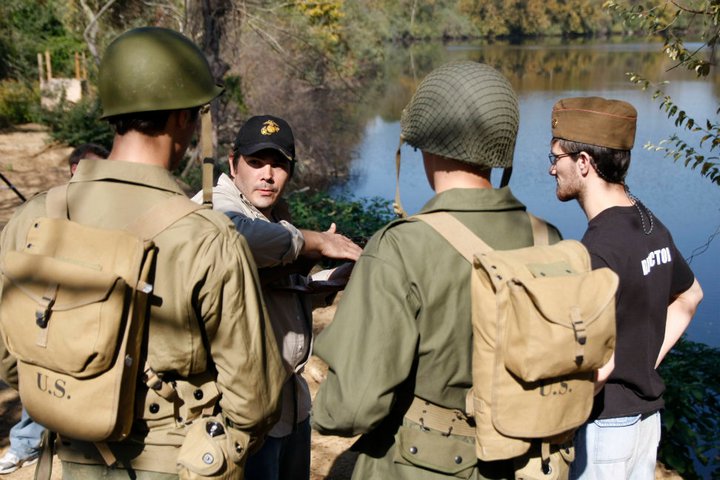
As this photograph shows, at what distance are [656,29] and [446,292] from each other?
3.60 metres

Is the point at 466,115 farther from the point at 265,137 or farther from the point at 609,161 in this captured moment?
the point at 265,137

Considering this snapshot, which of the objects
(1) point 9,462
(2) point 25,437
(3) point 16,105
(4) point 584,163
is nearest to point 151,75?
(4) point 584,163

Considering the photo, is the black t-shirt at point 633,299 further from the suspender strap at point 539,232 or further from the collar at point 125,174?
the collar at point 125,174

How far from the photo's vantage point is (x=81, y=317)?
1859 mm

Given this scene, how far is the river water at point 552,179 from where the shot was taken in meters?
11.1

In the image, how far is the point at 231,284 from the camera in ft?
6.50

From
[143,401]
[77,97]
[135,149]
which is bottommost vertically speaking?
[77,97]

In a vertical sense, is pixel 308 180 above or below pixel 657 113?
below

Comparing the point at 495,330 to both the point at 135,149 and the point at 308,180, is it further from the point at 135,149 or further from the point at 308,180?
the point at 308,180

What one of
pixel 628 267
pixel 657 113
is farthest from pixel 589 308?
pixel 657 113

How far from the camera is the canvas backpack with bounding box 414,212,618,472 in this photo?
1.79m

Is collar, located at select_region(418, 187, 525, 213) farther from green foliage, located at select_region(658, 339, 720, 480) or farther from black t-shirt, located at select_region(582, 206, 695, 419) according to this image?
green foliage, located at select_region(658, 339, 720, 480)

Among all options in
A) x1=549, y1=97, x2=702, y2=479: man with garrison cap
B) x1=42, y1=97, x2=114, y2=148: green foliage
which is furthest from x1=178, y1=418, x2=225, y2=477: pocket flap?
x1=42, y1=97, x2=114, y2=148: green foliage

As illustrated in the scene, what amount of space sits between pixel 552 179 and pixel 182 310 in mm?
13208
